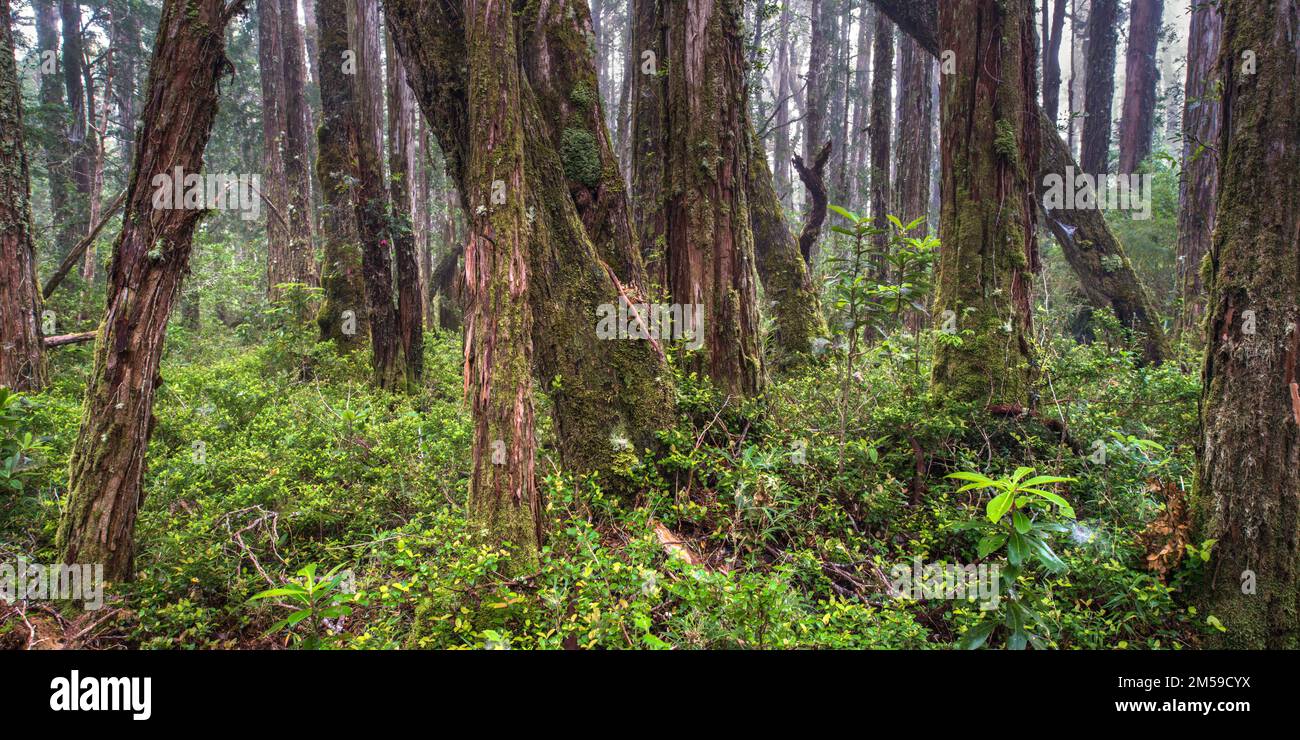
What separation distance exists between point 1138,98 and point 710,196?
51.4 feet

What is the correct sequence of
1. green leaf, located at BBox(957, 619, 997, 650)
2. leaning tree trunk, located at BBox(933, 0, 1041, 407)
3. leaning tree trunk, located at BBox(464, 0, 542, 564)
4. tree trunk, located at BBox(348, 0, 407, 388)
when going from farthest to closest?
tree trunk, located at BBox(348, 0, 407, 388) → leaning tree trunk, located at BBox(933, 0, 1041, 407) → leaning tree trunk, located at BBox(464, 0, 542, 564) → green leaf, located at BBox(957, 619, 997, 650)

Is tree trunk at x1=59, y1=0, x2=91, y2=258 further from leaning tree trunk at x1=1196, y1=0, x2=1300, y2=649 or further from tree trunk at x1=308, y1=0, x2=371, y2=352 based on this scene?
leaning tree trunk at x1=1196, y1=0, x2=1300, y2=649

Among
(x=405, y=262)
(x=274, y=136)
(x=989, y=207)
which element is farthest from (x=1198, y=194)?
(x=274, y=136)

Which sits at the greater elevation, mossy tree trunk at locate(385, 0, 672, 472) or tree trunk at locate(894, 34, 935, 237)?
tree trunk at locate(894, 34, 935, 237)

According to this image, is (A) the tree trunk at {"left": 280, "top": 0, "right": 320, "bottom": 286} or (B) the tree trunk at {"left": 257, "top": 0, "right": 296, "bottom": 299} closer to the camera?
(A) the tree trunk at {"left": 280, "top": 0, "right": 320, "bottom": 286}

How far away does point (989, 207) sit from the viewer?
5355 millimetres

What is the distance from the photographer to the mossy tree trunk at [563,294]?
457 centimetres

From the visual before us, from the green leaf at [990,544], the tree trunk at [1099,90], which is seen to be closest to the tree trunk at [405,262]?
the green leaf at [990,544]

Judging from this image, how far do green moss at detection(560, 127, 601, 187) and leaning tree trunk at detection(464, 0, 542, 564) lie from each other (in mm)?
1312

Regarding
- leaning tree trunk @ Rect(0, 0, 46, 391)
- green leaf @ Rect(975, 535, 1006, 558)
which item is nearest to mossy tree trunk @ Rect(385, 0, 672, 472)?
green leaf @ Rect(975, 535, 1006, 558)

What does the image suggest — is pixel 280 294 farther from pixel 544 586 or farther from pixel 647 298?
pixel 544 586

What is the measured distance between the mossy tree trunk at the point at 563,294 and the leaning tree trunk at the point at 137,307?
1.54 meters

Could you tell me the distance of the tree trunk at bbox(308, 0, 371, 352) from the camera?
346 inches

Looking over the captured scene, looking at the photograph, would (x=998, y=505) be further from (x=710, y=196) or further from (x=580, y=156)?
(x=580, y=156)
